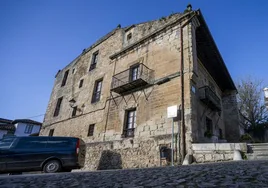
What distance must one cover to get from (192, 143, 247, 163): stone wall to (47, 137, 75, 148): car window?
4.82 m

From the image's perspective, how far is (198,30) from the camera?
9305 mm

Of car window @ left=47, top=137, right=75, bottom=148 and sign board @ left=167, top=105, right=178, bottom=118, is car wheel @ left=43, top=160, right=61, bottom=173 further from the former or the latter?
sign board @ left=167, top=105, right=178, bottom=118

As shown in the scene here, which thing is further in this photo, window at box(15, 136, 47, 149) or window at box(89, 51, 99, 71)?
window at box(89, 51, 99, 71)

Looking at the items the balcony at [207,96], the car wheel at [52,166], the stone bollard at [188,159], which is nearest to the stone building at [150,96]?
the balcony at [207,96]

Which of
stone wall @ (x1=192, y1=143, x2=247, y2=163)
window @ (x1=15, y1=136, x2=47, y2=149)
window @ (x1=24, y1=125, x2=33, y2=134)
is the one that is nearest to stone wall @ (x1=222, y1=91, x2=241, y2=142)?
stone wall @ (x1=192, y1=143, x2=247, y2=163)

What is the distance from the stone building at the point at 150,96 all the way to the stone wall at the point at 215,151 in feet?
1.15

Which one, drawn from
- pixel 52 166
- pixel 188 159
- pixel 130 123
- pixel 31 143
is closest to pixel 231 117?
pixel 130 123

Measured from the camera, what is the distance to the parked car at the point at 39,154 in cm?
581

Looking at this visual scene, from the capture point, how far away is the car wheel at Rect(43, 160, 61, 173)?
19.3 feet

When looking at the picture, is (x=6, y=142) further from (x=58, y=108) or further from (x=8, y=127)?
(x=8, y=127)

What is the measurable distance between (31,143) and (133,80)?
5.56 m

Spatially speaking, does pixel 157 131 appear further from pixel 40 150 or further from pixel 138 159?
pixel 40 150

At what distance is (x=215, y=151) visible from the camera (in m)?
5.72

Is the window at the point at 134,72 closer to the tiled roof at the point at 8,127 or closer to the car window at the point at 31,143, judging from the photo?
the car window at the point at 31,143
